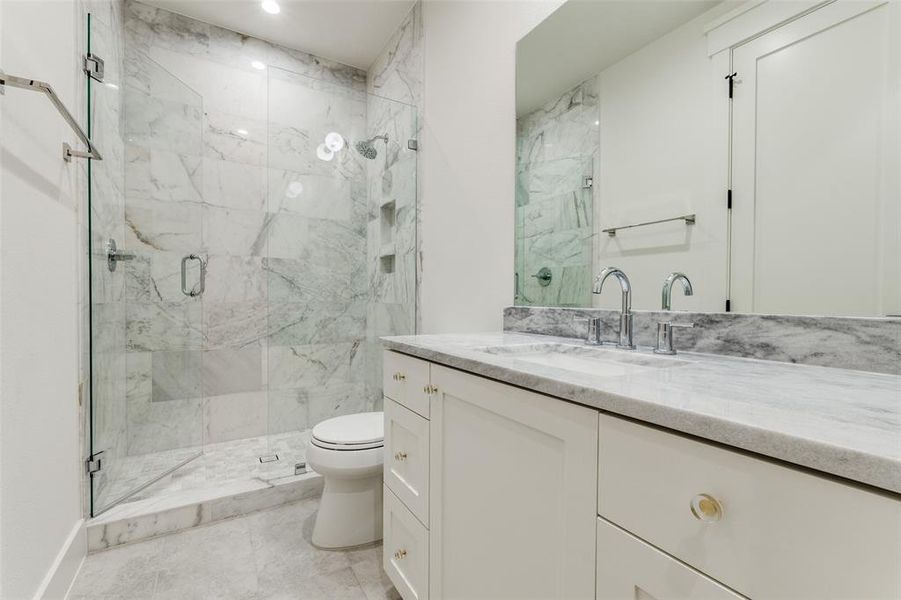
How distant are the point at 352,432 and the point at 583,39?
167cm

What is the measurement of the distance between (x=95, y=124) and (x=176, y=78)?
2.33ft

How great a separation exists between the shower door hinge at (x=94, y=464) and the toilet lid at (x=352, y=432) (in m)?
0.83

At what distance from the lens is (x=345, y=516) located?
1594 millimetres

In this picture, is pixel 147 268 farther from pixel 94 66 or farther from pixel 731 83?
pixel 731 83

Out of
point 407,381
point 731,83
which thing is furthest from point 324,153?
point 731,83

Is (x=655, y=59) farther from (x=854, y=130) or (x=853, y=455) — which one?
(x=853, y=455)

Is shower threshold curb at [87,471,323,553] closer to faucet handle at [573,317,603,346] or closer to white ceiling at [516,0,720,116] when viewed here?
faucet handle at [573,317,603,346]

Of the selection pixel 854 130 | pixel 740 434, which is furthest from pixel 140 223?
pixel 854 130

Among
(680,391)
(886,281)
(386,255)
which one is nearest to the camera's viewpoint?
(680,391)

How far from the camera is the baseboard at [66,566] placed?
1.17 metres

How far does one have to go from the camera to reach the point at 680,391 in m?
0.59

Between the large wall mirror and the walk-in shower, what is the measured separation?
1071 millimetres

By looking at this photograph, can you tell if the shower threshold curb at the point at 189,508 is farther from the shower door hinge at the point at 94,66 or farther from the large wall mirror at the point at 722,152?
the shower door hinge at the point at 94,66

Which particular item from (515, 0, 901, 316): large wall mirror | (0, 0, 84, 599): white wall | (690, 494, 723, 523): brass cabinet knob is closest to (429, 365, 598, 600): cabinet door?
(690, 494, 723, 523): brass cabinet knob
